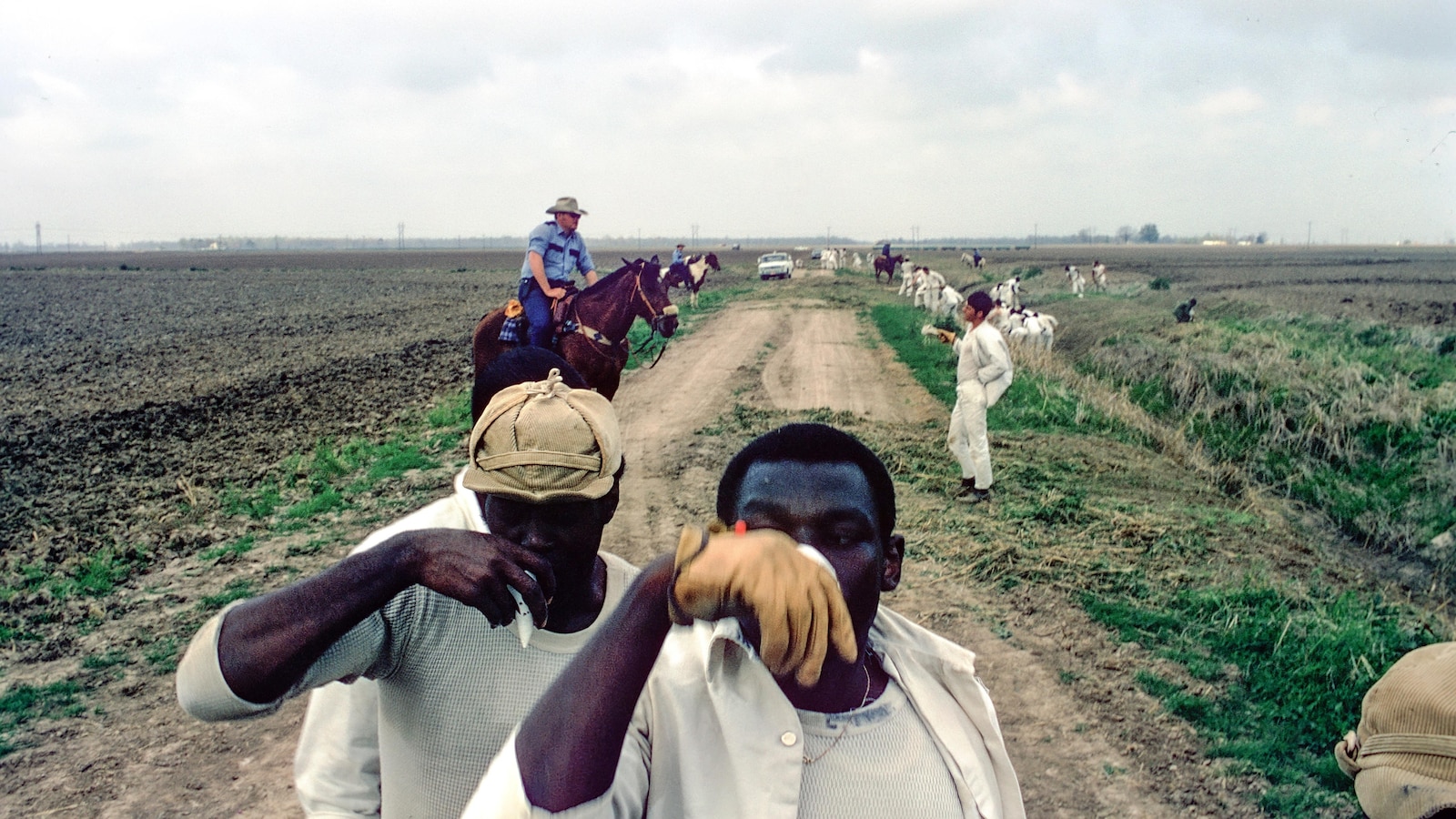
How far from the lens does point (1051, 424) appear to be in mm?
11922

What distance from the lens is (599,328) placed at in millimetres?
10297

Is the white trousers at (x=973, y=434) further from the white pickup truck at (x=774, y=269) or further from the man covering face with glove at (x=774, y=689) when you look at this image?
the white pickup truck at (x=774, y=269)

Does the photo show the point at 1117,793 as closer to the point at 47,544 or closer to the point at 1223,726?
the point at 1223,726

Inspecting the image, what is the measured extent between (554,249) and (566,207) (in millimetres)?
496

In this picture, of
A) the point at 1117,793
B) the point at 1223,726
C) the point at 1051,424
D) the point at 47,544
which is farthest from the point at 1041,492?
the point at 47,544

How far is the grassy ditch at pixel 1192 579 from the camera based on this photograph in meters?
4.94

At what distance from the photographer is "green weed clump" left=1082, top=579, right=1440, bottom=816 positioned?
4.64 meters

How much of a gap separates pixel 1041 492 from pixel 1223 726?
4184mm

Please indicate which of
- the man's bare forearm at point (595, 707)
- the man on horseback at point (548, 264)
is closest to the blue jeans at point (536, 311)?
the man on horseback at point (548, 264)

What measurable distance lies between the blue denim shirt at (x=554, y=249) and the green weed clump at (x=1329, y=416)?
7.94 metres

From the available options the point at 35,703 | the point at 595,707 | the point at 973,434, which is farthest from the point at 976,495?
the point at 595,707

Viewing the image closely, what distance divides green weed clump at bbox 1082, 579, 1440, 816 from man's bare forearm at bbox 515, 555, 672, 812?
13.9ft

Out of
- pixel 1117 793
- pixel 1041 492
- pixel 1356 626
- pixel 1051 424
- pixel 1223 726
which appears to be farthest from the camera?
pixel 1051 424

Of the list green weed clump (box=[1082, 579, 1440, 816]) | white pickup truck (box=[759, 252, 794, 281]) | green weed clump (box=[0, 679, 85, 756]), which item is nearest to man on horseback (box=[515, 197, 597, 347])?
green weed clump (box=[0, 679, 85, 756])
